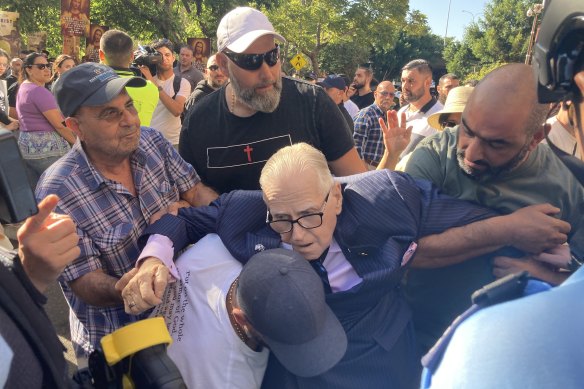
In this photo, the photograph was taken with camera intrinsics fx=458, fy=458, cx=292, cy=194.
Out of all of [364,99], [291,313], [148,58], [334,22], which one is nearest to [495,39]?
[334,22]

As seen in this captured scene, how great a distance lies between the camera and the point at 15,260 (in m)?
1.11

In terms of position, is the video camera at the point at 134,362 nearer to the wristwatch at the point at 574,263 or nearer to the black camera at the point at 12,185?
the black camera at the point at 12,185

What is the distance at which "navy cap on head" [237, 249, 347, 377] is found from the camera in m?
1.37

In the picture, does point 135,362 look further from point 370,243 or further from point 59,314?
point 59,314

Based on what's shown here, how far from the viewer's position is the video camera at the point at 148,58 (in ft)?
16.1

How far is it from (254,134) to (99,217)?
0.97 meters

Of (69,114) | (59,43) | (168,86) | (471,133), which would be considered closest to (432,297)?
(471,133)

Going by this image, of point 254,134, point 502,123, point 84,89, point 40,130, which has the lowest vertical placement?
point 40,130

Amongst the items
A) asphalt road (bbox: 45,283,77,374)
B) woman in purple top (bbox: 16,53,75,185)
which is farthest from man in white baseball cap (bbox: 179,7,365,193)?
woman in purple top (bbox: 16,53,75,185)

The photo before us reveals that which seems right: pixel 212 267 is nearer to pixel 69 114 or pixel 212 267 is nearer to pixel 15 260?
pixel 15 260

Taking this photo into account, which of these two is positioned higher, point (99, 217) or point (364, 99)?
point (99, 217)

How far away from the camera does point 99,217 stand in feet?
6.24

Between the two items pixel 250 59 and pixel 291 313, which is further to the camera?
pixel 250 59

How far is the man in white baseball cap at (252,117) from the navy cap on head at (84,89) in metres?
0.61
